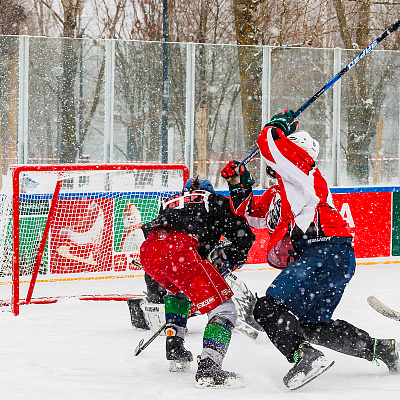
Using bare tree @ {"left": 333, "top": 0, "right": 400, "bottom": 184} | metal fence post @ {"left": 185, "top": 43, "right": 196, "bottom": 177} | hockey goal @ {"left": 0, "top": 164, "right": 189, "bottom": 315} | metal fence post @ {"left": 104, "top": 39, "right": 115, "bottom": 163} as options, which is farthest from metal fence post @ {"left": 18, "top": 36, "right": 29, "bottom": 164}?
bare tree @ {"left": 333, "top": 0, "right": 400, "bottom": 184}

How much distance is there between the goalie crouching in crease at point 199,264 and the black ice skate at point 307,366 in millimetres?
330

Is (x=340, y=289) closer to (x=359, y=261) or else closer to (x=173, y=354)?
(x=173, y=354)

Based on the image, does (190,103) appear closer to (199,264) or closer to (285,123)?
(285,123)

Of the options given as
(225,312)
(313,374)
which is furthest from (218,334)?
(313,374)

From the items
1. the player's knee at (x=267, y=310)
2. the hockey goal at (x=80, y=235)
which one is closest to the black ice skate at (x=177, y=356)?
the player's knee at (x=267, y=310)

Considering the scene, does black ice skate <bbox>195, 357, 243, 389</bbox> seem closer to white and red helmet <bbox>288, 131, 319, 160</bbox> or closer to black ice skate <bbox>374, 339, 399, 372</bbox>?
black ice skate <bbox>374, 339, 399, 372</bbox>

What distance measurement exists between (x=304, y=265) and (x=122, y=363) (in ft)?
4.34

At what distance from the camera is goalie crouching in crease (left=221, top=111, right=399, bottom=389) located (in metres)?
3.65

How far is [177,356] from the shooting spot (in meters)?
4.09

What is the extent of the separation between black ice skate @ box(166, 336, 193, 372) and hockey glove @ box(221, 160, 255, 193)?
35.8 inches

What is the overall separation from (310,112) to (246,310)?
15.0ft

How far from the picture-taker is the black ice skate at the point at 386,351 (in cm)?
384

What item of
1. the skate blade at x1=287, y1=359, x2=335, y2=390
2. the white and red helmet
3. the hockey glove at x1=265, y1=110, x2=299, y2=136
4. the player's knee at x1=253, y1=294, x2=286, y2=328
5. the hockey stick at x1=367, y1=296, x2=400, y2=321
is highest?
the hockey glove at x1=265, y1=110, x2=299, y2=136

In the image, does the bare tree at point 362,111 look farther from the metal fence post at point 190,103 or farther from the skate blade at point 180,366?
the skate blade at point 180,366
